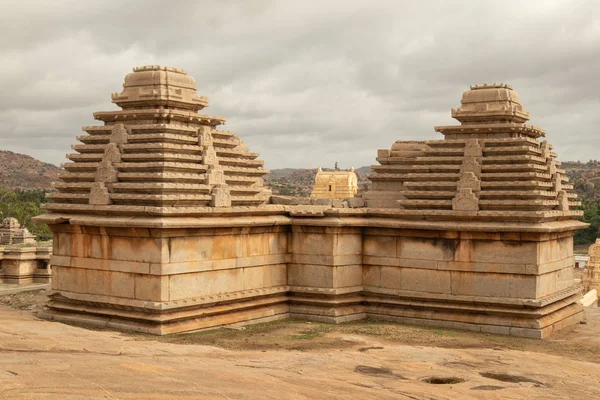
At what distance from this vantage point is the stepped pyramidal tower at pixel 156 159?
17422 millimetres

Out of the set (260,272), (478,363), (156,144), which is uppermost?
(156,144)

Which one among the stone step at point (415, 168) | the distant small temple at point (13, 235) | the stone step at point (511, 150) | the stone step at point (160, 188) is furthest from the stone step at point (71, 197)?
the distant small temple at point (13, 235)

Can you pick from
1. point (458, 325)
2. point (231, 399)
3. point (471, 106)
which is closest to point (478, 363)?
point (458, 325)

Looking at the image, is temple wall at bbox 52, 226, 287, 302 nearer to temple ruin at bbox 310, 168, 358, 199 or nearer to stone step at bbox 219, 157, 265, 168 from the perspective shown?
stone step at bbox 219, 157, 265, 168

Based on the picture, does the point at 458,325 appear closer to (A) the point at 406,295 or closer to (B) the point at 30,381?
(A) the point at 406,295

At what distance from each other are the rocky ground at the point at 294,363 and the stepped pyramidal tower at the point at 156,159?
2.73m

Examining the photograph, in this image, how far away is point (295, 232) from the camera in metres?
20.2

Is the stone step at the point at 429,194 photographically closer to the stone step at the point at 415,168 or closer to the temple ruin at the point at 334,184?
the stone step at the point at 415,168

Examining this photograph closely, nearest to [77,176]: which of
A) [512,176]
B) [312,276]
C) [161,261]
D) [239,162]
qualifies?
[161,261]

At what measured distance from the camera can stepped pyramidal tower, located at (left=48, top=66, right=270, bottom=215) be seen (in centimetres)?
1742

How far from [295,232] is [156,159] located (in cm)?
421

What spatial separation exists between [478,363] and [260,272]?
6.25 meters

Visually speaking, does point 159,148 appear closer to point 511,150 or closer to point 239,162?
point 239,162

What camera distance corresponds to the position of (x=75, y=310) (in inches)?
725
